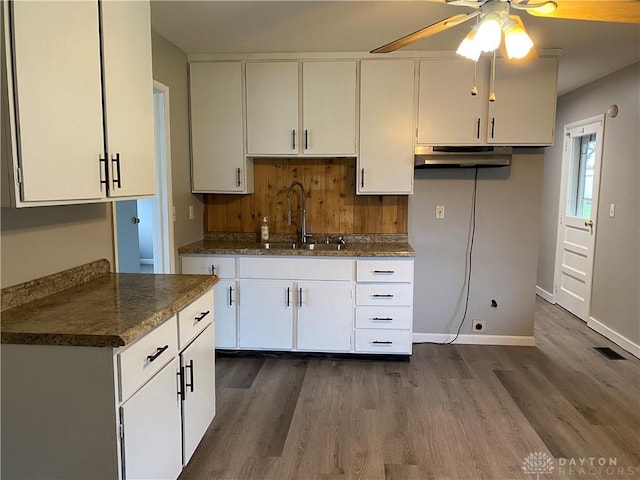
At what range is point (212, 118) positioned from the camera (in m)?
3.52

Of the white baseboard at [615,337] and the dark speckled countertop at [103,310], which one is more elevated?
the dark speckled countertop at [103,310]

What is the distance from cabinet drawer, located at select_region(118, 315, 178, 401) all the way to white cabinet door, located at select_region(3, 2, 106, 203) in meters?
0.60

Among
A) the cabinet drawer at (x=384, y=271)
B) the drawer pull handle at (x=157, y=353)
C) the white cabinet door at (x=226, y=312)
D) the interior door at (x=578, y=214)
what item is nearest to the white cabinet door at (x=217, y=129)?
the white cabinet door at (x=226, y=312)

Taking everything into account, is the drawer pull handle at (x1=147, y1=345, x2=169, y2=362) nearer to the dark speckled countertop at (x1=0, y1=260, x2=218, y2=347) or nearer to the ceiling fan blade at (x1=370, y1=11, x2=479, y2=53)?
the dark speckled countertop at (x1=0, y1=260, x2=218, y2=347)

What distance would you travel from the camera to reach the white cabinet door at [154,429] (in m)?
1.50

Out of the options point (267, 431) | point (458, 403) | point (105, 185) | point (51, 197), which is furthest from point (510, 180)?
point (51, 197)

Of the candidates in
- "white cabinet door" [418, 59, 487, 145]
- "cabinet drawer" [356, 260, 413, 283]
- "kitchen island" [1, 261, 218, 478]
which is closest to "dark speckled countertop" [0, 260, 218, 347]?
"kitchen island" [1, 261, 218, 478]

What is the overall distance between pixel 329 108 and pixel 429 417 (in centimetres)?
233

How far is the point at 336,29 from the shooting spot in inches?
115

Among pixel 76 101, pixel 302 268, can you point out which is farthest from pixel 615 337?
pixel 76 101

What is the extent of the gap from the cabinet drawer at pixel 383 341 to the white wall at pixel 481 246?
528 millimetres

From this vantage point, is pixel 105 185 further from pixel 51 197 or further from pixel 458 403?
pixel 458 403

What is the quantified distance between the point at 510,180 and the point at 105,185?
3154 millimetres

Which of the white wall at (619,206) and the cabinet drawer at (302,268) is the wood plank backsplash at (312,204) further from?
the white wall at (619,206)
